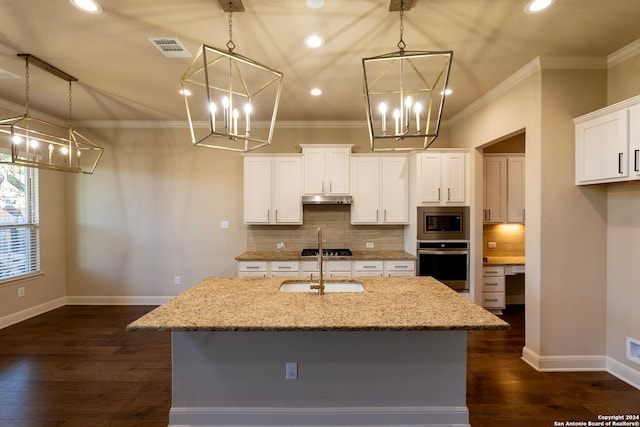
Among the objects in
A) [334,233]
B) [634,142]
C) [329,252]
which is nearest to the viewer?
[634,142]

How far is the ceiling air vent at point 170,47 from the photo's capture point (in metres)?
2.47

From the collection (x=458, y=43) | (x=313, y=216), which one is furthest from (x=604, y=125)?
(x=313, y=216)

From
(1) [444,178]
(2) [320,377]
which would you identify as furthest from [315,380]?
(1) [444,178]

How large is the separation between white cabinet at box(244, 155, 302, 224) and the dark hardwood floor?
2008mm

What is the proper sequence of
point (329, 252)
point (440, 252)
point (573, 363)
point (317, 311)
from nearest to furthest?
point (317, 311)
point (573, 363)
point (440, 252)
point (329, 252)

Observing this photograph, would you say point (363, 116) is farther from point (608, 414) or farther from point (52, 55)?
point (608, 414)

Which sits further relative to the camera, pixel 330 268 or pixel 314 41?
pixel 330 268

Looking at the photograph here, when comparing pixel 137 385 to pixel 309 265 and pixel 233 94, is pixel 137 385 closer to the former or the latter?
pixel 309 265

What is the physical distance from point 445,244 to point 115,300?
16.8ft

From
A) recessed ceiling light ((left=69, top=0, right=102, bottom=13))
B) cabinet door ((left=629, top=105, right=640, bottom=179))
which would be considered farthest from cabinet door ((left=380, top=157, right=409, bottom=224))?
recessed ceiling light ((left=69, top=0, right=102, bottom=13))

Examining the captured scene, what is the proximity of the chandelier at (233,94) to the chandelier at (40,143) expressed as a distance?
1262 millimetres

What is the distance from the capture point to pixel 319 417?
205 cm

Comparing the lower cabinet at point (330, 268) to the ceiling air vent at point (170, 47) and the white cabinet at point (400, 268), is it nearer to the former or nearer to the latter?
the white cabinet at point (400, 268)

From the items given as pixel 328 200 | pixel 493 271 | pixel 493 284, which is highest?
pixel 328 200
